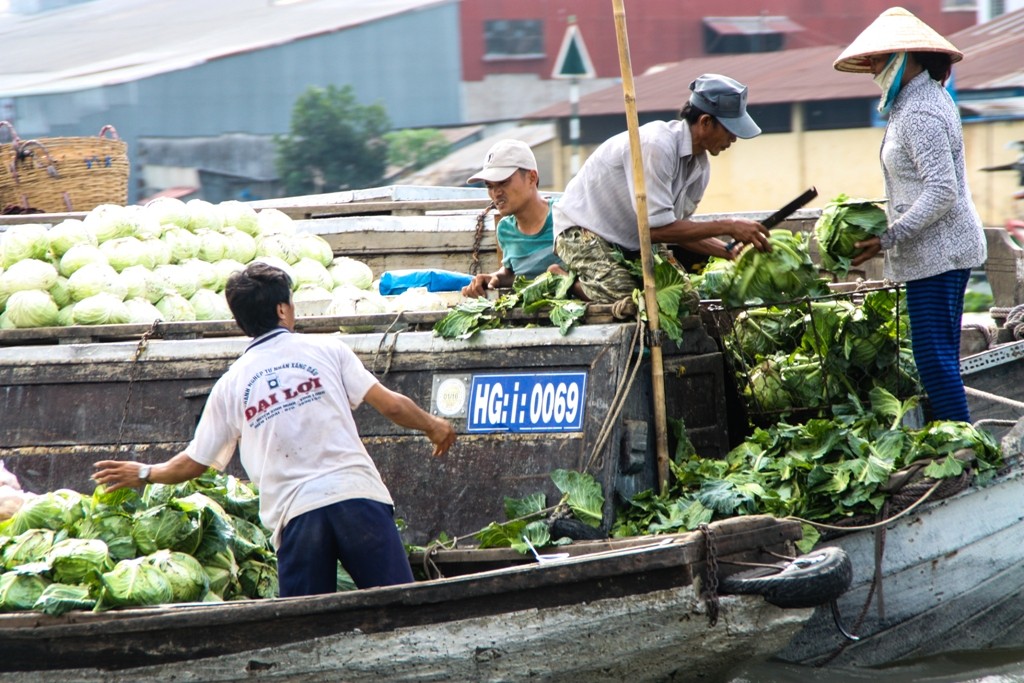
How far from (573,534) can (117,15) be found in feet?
113

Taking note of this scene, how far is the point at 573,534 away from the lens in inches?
157

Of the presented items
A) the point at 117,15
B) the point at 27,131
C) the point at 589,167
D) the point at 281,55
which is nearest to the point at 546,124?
the point at 281,55

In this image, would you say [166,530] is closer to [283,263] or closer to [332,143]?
[283,263]

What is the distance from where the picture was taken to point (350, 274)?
20.0 feet

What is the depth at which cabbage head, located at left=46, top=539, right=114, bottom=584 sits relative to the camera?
12.4ft

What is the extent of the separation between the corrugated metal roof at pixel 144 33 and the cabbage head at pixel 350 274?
A: 22.2 m

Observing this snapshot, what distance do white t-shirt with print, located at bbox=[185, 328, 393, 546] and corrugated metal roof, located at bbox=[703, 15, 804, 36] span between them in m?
25.2

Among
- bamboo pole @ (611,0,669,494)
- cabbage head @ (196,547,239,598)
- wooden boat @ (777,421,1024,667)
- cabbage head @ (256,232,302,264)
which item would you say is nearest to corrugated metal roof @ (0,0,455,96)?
cabbage head @ (256,232,302,264)

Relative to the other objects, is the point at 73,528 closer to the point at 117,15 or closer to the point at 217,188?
the point at 217,188

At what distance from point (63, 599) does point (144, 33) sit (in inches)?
1248

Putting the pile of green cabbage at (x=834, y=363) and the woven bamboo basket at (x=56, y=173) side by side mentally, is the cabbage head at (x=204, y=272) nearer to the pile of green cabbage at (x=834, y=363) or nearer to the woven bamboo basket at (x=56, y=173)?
the pile of green cabbage at (x=834, y=363)

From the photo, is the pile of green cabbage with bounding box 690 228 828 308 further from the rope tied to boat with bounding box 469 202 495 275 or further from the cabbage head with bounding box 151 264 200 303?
the cabbage head with bounding box 151 264 200 303

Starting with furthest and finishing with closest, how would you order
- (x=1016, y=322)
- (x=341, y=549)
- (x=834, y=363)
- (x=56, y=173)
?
(x=56, y=173)
(x=1016, y=322)
(x=834, y=363)
(x=341, y=549)

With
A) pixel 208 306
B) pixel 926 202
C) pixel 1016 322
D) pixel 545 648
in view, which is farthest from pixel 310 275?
pixel 1016 322
